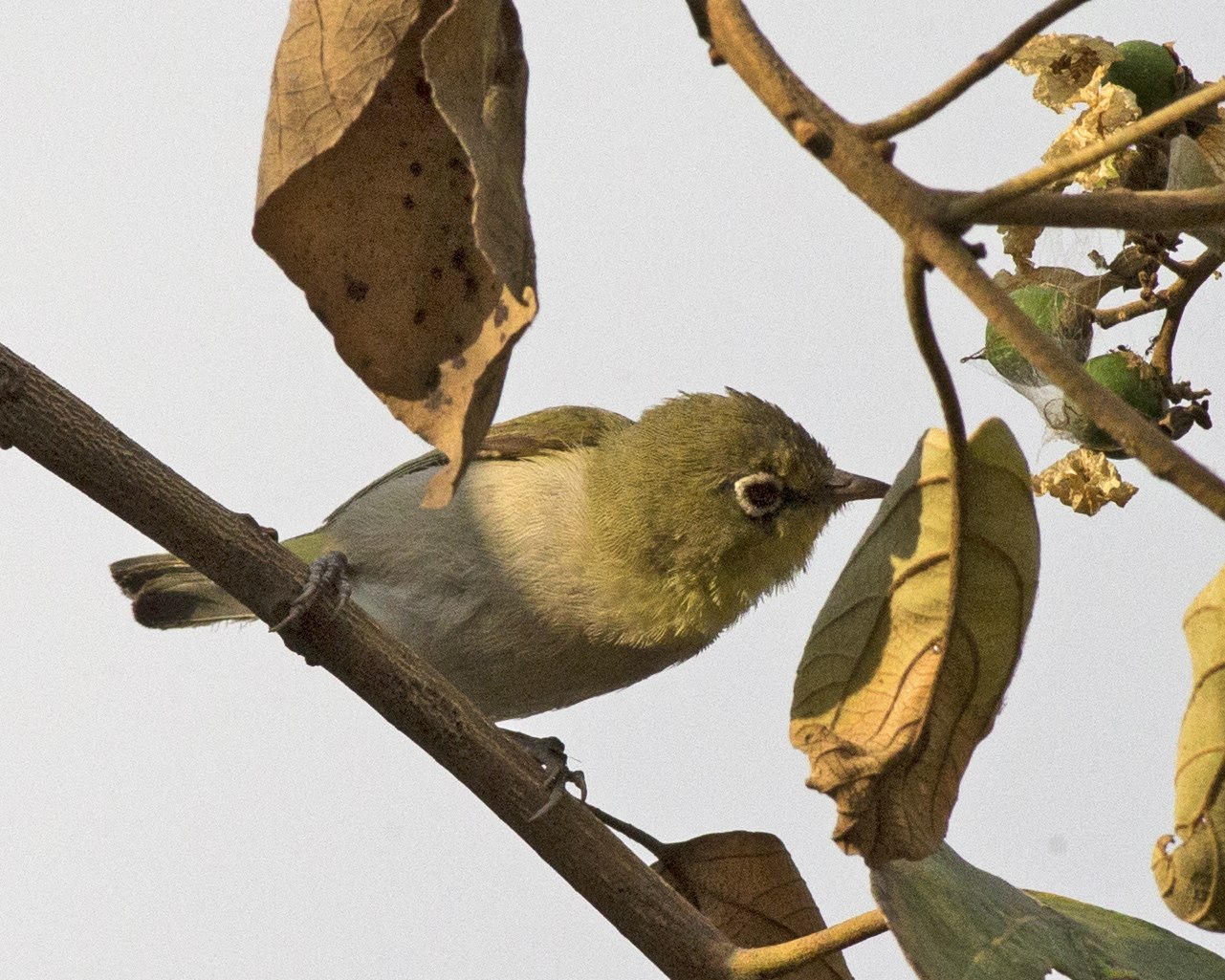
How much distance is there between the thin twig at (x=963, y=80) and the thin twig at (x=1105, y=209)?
0.08 m

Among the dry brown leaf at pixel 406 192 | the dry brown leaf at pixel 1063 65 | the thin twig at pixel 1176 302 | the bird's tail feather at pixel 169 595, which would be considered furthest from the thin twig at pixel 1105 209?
the bird's tail feather at pixel 169 595

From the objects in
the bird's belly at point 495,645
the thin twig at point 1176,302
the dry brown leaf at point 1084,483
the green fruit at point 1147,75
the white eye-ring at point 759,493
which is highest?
the white eye-ring at point 759,493

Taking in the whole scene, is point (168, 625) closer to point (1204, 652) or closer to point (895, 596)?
point (895, 596)

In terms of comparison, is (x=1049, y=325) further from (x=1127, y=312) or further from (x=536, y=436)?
(x=536, y=436)

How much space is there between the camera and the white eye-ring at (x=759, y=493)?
4.16 meters

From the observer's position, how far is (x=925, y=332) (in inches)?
51.8

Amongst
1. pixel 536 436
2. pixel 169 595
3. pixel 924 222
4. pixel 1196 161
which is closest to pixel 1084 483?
pixel 1196 161

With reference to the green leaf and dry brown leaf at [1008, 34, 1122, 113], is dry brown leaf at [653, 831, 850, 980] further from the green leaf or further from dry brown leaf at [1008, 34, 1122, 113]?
dry brown leaf at [1008, 34, 1122, 113]

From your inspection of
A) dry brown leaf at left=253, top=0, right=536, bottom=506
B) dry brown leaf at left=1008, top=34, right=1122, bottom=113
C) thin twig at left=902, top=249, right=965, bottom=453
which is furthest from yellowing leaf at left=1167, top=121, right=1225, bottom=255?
dry brown leaf at left=253, top=0, right=536, bottom=506

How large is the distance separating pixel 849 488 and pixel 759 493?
283 mm

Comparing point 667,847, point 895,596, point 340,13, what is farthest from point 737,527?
point 340,13

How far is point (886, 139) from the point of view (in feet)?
4.18

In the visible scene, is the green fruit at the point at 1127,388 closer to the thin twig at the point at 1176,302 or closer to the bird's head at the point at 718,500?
the thin twig at the point at 1176,302

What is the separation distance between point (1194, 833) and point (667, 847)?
1.64 metres
